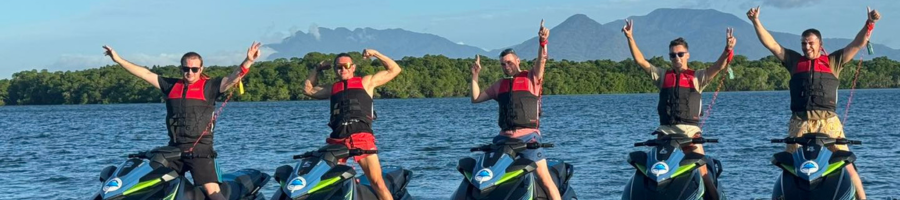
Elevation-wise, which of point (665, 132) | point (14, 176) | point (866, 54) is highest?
point (866, 54)

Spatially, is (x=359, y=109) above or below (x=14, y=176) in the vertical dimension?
above

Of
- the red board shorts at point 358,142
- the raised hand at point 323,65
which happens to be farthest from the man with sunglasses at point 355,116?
the raised hand at point 323,65

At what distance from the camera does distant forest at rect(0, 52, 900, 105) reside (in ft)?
323

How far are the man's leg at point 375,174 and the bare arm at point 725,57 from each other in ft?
9.17

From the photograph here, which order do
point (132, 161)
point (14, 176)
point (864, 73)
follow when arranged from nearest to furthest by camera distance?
point (132, 161) < point (14, 176) < point (864, 73)

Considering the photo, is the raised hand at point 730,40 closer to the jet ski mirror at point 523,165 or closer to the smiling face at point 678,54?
the smiling face at point 678,54

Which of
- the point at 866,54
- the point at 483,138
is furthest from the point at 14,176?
the point at 866,54

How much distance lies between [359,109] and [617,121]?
1340 inches

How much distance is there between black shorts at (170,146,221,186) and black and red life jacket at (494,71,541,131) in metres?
2.37

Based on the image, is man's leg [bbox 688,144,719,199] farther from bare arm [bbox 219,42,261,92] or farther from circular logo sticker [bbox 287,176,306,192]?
bare arm [bbox 219,42,261,92]

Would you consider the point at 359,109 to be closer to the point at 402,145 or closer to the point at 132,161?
the point at 132,161

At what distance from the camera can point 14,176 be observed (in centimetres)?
2162

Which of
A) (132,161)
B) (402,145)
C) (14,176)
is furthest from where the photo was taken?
(402,145)

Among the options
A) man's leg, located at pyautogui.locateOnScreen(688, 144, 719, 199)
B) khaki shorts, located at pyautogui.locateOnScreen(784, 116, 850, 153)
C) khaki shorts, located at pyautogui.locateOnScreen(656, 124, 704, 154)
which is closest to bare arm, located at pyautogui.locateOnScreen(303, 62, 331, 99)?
khaki shorts, located at pyautogui.locateOnScreen(656, 124, 704, 154)
